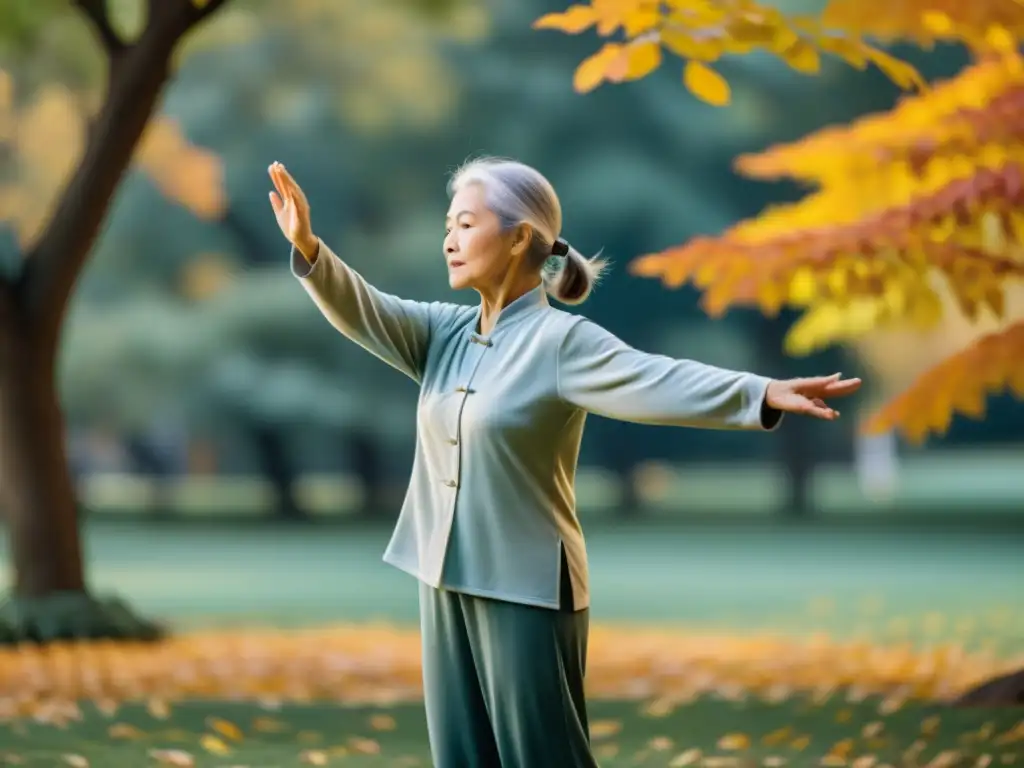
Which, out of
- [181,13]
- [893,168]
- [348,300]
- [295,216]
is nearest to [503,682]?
[348,300]

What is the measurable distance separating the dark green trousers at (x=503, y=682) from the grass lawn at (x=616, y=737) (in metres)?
1.87

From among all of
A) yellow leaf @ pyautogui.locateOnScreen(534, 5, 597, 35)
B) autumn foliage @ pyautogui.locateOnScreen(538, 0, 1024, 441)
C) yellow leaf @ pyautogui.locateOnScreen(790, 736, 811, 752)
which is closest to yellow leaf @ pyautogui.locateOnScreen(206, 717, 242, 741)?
yellow leaf @ pyautogui.locateOnScreen(790, 736, 811, 752)

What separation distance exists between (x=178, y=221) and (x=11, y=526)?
11179 millimetres

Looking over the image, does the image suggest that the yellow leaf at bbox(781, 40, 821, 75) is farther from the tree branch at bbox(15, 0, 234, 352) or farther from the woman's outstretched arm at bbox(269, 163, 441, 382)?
the tree branch at bbox(15, 0, 234, 352)

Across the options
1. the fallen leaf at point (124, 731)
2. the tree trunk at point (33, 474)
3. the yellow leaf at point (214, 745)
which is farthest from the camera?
the tree trunk at point (33, 474)

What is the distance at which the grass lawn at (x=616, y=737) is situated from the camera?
533cm

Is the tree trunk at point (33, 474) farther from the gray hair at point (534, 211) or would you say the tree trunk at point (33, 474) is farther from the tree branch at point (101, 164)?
the gray hair at point (534, 211)

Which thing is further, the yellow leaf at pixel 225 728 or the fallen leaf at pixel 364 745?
the yellow leaf at pixel 225 728

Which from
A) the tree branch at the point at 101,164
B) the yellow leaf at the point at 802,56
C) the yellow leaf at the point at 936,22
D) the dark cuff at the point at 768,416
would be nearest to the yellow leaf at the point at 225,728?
the yellow leaf at the point at 802,56

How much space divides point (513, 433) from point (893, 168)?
495 cm

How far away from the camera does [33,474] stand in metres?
8.59

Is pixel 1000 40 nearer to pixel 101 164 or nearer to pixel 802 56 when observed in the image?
pixel 802 56

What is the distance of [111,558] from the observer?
1653 centimetres

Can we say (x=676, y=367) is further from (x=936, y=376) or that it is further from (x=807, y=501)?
(x=807, y=501)
